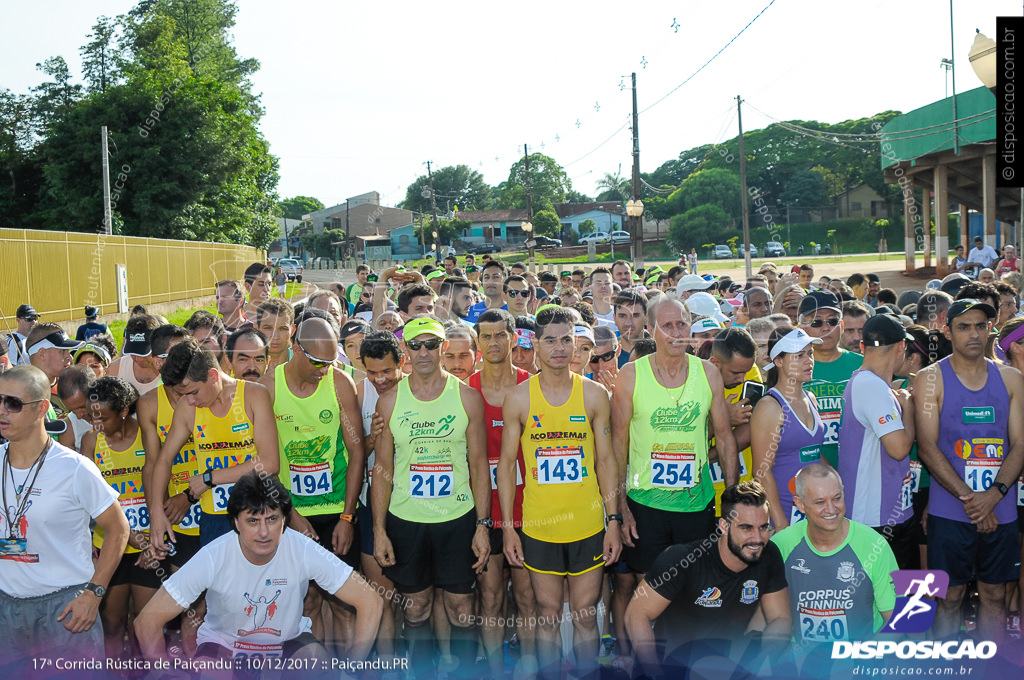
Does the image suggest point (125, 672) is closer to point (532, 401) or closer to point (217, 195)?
point (532, 401)

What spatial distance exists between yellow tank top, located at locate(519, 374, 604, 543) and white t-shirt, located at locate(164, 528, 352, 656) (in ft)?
4.11

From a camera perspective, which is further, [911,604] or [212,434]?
[212,434]

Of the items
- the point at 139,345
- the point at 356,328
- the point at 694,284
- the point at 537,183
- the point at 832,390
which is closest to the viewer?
the point at 832,390

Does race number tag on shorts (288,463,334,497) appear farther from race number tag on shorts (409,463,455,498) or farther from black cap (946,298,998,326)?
black cap (946,298,998,326)

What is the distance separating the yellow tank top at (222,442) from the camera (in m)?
4.77

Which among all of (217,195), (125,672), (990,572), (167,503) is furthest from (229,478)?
(217,195)

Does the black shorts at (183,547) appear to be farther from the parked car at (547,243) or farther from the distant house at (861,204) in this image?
the distant house at (861,204)

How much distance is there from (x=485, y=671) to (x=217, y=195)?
36997 millimetres

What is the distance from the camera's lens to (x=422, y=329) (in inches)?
191

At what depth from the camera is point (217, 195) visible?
124 feet

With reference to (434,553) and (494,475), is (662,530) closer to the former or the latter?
(494,475)

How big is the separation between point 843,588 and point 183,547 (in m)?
A: 3.91

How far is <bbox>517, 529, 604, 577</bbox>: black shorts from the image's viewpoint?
4.73 m

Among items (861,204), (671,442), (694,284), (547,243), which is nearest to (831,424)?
(671,442)
